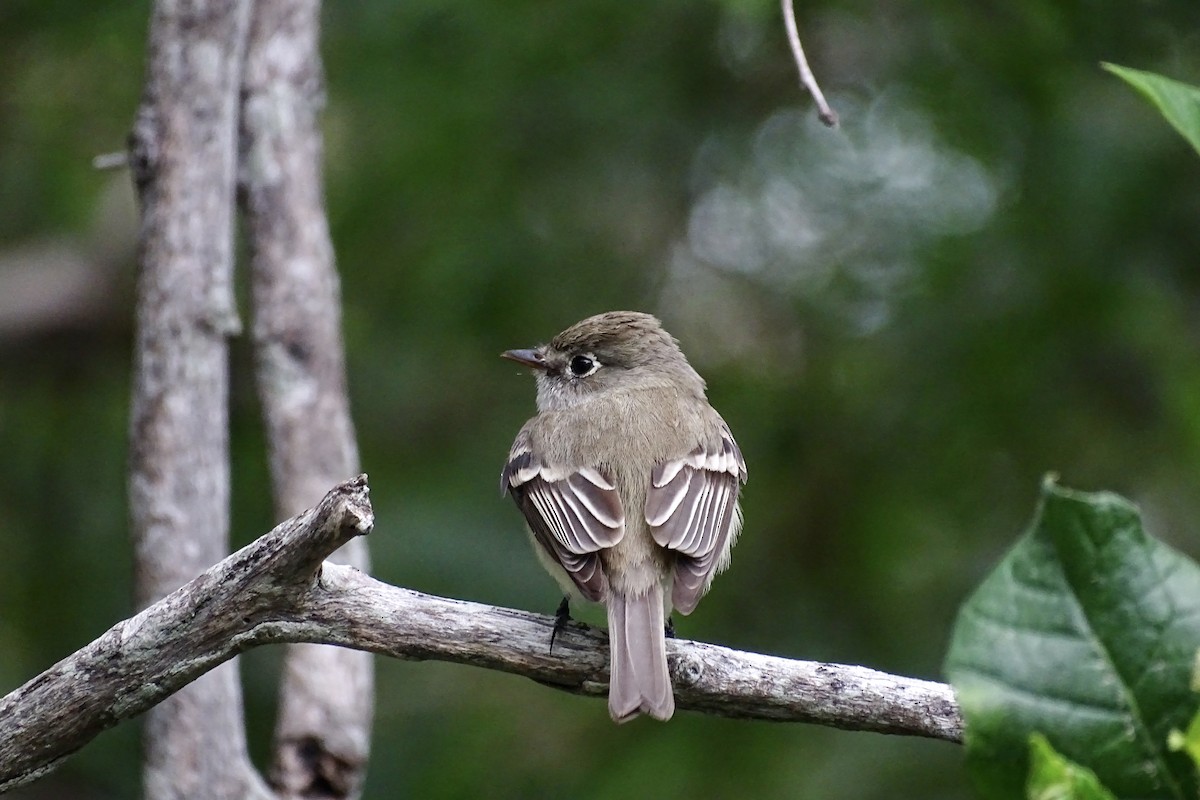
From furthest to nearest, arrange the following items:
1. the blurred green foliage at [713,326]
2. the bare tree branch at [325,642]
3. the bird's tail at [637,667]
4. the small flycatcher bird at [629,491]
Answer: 1. the blurred green foliage at [713,326]
2. the small flycatcher bird at [629,491]
3. the bird's tail at [637,667]
4. the bare tree branch at [325,642]

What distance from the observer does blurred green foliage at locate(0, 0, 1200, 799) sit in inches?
262

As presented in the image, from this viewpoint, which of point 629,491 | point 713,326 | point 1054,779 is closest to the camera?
point 1054,779

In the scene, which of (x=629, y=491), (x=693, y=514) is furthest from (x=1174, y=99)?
(x=629, y=491)

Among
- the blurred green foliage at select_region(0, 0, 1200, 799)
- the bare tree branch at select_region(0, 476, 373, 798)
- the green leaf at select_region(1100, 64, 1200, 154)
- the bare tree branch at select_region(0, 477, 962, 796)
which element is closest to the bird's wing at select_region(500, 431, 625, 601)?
the bare tree branch at select_region(0, 477, 962, 796)

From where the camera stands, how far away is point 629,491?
14.3 ft

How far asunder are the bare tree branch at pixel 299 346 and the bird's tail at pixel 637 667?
1191 mm

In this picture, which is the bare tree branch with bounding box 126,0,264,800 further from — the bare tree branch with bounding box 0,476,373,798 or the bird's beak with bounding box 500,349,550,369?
the bird's beak with bounding box 500,349,550,369

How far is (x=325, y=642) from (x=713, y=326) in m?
5.05

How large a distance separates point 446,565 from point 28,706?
3415 millimetres

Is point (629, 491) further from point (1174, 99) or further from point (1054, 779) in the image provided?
point (1054, 779)

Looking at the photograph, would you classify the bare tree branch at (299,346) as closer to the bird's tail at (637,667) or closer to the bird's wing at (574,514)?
the bird's wing at (574,514)

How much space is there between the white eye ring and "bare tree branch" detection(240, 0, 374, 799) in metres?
1.01

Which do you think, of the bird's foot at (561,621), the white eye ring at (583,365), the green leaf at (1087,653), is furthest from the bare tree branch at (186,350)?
the green leaf at (1087,653)

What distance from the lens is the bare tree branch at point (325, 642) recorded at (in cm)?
295
